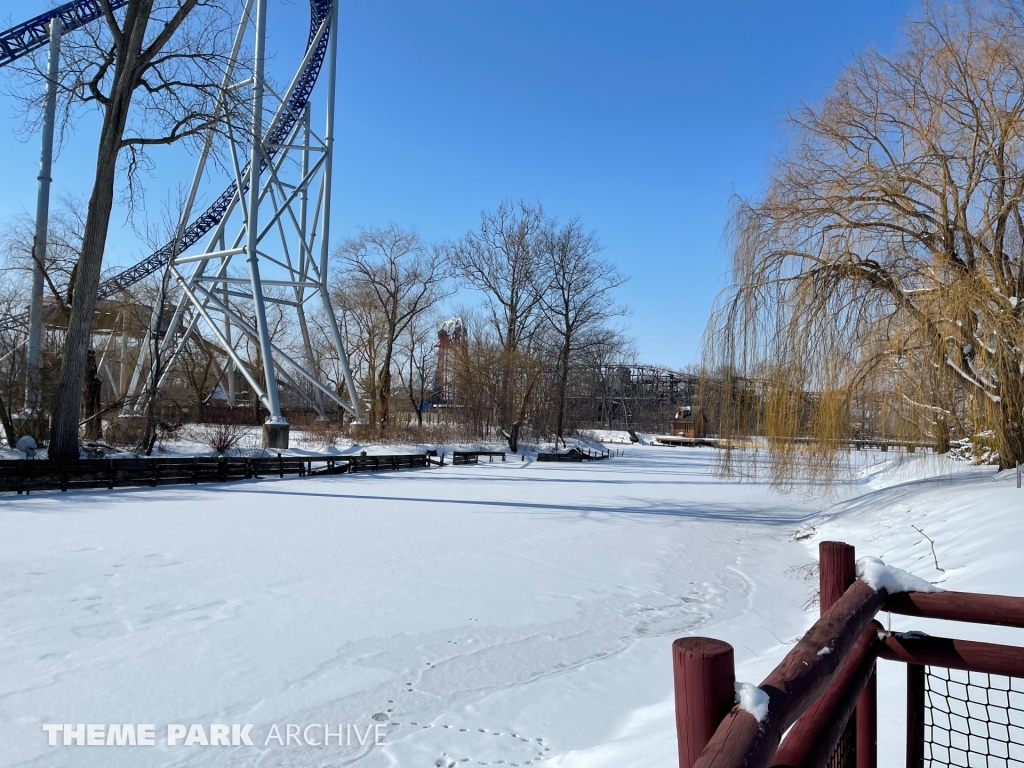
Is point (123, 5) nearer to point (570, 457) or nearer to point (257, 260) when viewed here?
point (257, 260)

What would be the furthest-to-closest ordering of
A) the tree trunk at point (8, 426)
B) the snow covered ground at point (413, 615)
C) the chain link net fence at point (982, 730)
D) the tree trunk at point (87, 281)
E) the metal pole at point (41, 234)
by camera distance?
the metal pole at point (41, 234) → the tree trunk at point (8, 426) → the tree trunk at point (87, 281) → the snow covered ground at point (413, 615) → the chain link net fence at point (982, 730)

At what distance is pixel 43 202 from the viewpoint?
20.8 metres

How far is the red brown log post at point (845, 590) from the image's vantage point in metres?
2.23

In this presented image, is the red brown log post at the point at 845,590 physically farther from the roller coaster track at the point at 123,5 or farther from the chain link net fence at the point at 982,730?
the roller coaster track at the point at 123,5

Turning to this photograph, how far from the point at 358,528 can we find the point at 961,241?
9572 millimetres

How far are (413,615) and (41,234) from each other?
20.3m

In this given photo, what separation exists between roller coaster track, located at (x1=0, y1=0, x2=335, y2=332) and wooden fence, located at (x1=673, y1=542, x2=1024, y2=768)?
68.3 ft

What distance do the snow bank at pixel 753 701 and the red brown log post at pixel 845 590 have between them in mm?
988

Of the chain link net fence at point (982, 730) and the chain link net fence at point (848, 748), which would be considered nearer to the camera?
the chain link net fence at point (848, 748)

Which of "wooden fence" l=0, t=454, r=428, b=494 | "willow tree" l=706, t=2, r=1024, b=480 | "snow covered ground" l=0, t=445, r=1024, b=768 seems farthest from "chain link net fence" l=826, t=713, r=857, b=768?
"wooden fence" l=0, t=454, r=428, b=494

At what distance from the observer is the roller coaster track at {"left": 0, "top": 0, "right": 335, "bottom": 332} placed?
2266cm

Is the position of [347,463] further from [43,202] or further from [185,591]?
[185,591]

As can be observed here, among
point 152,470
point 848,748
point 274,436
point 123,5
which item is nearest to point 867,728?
point 848,748

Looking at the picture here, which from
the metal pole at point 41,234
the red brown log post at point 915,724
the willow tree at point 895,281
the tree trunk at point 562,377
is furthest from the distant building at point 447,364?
the red brown log post at point 915,724
